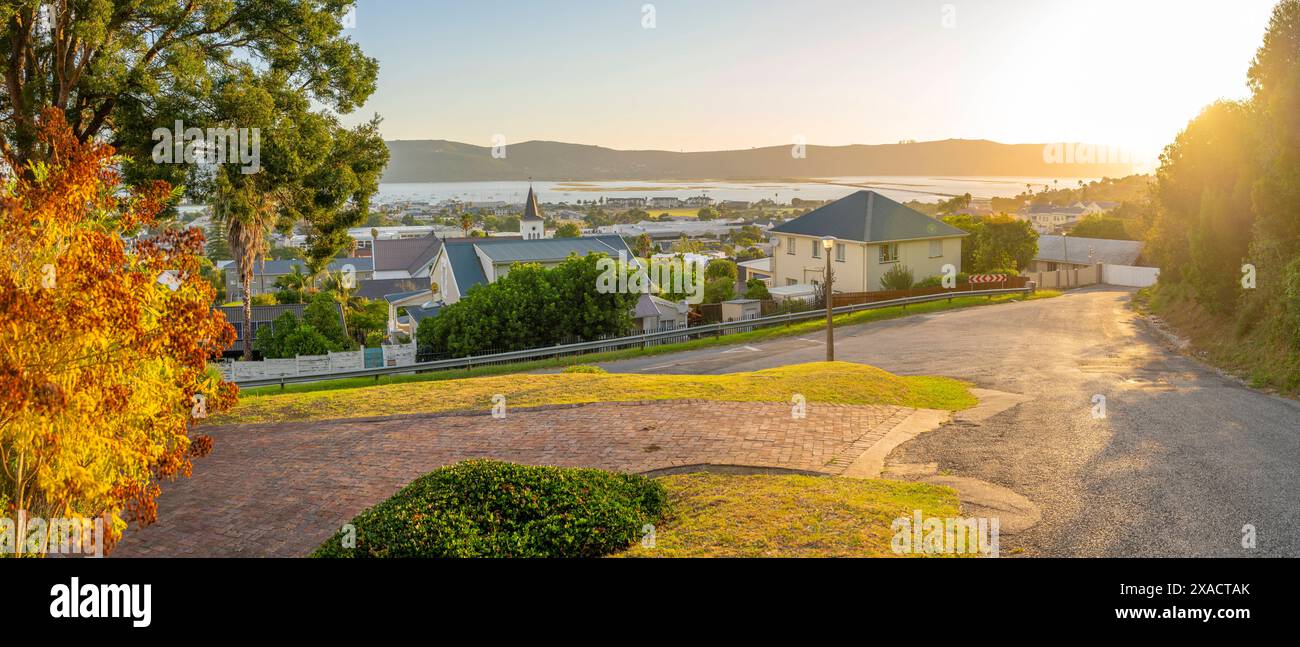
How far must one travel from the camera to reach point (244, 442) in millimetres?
14969

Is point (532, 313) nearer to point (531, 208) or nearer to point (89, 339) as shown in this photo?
point (89, 339)

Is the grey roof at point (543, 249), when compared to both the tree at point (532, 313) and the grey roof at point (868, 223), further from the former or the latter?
the tree at point (532, 313)

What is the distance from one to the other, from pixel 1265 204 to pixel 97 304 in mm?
29542

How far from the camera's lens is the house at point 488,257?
54.5 m

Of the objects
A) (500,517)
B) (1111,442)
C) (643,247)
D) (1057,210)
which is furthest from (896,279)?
(1057,210)

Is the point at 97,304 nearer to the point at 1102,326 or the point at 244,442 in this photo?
the point at 244,442

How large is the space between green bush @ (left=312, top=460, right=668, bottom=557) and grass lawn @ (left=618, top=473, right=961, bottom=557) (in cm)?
43

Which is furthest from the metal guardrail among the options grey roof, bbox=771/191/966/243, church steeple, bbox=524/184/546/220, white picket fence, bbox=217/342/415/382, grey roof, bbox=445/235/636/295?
church steeple, bbox=524/184/546/220

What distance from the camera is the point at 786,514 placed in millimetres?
9867

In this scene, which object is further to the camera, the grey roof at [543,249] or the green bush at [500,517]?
the grey roof at [543,249]

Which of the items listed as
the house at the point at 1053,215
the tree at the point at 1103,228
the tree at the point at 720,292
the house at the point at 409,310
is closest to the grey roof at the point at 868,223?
the tree at the point at 720,292

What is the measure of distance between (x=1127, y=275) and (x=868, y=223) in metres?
34.0
